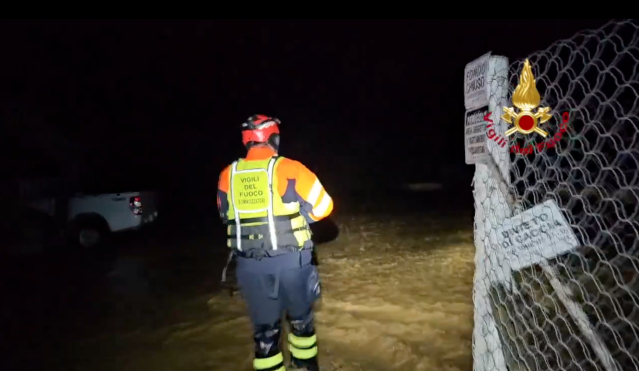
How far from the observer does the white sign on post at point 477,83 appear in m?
2.84

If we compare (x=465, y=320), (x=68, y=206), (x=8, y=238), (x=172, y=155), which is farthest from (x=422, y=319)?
(x=172, y=155)

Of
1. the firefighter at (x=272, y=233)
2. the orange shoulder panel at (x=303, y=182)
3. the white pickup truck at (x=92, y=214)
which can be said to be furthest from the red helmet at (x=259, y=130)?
the white pickup truck at (x=92, y=214)

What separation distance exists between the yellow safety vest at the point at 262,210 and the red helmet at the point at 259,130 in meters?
0.16

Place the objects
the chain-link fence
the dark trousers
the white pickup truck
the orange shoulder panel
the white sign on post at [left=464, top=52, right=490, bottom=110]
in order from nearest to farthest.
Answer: the chain-link fence < the white sign on post at [left=464, top=52, right=490, bottom=110] < the orange shoulder panel < the dark trousers < the white pickup truck

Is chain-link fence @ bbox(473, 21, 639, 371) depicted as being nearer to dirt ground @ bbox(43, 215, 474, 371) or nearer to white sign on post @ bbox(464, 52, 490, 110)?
white sign on post @ bbox(464, 52, 490, 110)

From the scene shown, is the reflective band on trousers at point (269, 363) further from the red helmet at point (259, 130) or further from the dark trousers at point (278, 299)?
the red helmet at point (259, 130)

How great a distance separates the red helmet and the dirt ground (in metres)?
2.01

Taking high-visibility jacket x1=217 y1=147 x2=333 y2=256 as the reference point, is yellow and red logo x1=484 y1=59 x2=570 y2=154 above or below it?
above

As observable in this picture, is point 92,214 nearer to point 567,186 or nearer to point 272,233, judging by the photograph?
point 272,233

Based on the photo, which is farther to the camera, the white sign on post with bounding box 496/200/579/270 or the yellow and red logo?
the yellow and red logo

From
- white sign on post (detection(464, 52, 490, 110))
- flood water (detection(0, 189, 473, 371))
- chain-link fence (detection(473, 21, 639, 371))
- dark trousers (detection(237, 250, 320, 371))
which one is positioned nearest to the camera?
chain-link fence (detection(473, 21, 639, 371))

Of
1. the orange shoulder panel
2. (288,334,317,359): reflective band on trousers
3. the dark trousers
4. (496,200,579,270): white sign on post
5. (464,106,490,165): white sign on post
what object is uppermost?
(464,106,490,165): white sign on post

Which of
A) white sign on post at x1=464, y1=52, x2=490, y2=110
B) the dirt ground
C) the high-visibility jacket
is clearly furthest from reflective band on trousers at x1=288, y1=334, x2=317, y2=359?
white sign on post at x1=464, y1=52, x2=490, y2=110

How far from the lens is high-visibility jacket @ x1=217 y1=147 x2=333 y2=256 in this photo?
3555 millimetres
